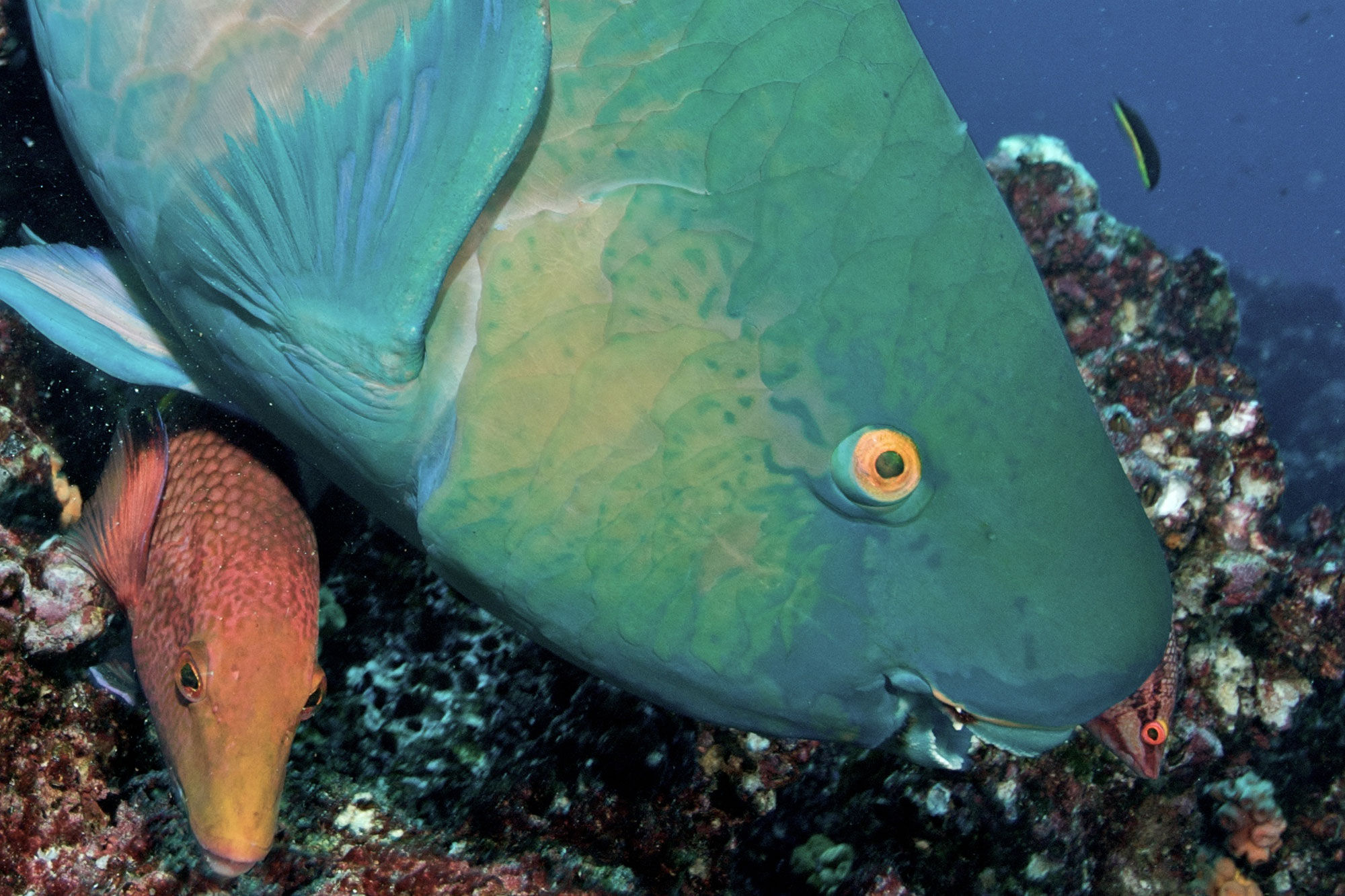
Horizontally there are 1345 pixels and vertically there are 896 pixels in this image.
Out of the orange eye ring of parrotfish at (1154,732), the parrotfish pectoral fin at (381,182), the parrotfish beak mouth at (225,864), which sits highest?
the parrotfish pectoral fin at (381,182)

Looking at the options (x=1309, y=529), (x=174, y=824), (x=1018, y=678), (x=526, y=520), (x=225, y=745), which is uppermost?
(x=526, y=520)

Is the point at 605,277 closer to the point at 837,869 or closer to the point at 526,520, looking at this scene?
the point at 526,520

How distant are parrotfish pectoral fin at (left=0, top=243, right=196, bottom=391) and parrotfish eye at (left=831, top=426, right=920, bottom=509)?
2057 millimetres

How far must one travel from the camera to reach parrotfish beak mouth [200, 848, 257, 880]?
1979mm

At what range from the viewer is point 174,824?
2447 mm

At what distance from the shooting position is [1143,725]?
3471 mm

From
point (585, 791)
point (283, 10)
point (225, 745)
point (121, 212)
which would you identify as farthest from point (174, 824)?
point (283, 10)

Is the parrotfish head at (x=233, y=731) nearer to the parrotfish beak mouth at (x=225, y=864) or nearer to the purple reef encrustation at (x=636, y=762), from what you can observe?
the parrotfish beak mouth at (x=225, y=864)

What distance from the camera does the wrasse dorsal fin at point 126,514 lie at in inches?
95.4

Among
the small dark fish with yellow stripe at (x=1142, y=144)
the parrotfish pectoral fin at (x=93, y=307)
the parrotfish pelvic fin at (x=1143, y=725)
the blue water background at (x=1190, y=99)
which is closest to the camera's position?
the parrotfish pectoral fin at (x=93, y=307)

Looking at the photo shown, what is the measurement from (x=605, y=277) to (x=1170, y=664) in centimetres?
349

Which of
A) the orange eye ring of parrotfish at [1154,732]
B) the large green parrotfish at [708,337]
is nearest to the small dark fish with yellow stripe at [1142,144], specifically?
the orange eye ring of parrotfish at [1154,732]

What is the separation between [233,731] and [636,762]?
1.45 metres

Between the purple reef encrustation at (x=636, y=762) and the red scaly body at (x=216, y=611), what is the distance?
0.25 metres
